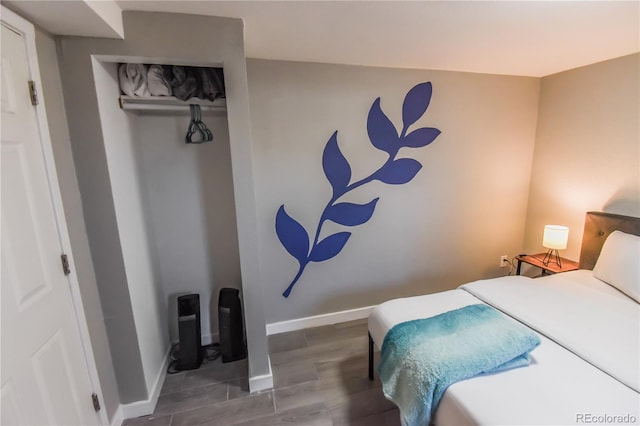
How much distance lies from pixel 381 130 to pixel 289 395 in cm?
220

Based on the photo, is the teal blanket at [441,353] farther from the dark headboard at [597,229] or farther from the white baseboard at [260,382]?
the dark headboard at [597,229]

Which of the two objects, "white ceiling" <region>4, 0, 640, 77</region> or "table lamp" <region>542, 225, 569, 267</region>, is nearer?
"white ceiling" <region>4, 0, 640, 77</region>

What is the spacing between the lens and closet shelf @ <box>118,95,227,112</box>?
167 centimetres

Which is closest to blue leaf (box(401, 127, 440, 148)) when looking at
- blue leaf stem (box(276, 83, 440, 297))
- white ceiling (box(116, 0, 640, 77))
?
blue leaf stem (box(276, 83, 440, 297))

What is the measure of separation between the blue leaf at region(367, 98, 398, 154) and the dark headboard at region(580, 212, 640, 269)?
181 cm

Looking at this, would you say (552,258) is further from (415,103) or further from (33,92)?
(33,92)

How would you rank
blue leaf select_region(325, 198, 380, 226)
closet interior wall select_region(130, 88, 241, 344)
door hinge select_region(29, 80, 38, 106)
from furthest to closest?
1. blue leaf select_region(325, 198, 380, 226)
2. closet interior wall select_region(130, 88, 241, 344)
3. door hinge select_region(29, 80, 38, 106)

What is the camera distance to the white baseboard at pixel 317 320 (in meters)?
2.58

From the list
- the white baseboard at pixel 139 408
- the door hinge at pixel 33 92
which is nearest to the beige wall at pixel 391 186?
the white baseboard at pixel 139 408

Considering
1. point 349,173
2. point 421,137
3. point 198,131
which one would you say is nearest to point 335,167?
point 349,173

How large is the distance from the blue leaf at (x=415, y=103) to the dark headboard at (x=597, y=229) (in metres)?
1.74

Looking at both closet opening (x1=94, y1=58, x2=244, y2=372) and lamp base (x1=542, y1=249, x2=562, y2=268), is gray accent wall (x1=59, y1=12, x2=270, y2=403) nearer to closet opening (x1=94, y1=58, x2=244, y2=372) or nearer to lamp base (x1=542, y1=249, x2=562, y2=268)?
closet opening (x1=94, y1=58, x2=244, y2=372)

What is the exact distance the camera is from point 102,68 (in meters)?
1.49

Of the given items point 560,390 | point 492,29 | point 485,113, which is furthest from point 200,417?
point 485,113
